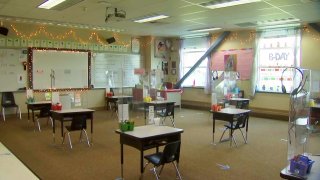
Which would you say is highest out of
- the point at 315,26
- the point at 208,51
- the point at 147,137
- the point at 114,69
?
the point at 315,26

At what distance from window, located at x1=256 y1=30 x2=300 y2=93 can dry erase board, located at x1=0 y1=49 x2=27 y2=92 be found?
7.82m

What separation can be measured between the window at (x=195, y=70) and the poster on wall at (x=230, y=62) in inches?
39.9

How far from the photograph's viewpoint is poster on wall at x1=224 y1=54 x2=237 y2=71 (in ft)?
33.6

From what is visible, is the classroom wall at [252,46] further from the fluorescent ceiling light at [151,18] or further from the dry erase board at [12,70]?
the dry erase board at [12,70]

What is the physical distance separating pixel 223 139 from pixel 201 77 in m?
5.48

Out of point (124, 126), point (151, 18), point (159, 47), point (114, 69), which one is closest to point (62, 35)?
point (114, 69)

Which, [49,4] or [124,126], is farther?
[49,4]

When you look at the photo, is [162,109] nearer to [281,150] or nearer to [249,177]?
[281,150]

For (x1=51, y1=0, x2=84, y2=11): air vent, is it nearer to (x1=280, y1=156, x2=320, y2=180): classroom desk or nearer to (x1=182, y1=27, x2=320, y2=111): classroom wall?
(x1=280, y1=156, x2=320, y2=180): classroom desk

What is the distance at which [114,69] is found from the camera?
11.2 m

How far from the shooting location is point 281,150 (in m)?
5.57

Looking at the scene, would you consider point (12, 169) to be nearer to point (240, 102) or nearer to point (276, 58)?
point (240, 102)

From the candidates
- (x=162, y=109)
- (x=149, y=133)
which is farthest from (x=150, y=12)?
(x=149, y=133)

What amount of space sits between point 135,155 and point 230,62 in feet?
21.2
